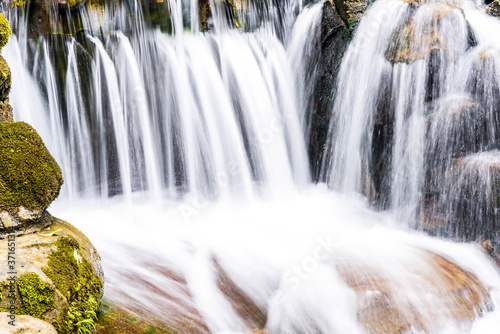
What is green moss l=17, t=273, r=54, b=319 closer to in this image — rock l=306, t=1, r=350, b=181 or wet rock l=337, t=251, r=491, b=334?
wet rock l=337, t=251, r=491, b=334

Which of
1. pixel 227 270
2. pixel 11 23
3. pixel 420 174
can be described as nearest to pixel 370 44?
pixel 420 174

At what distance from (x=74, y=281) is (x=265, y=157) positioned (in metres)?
5.63

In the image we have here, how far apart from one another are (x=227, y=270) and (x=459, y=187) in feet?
11.4

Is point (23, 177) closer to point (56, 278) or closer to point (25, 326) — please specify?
point (56, 278)

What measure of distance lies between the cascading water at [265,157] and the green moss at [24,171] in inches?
50.6

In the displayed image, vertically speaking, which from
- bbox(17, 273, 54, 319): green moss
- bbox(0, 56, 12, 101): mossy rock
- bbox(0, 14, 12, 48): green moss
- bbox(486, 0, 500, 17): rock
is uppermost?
bbox(486, 0, 500, 17): rock

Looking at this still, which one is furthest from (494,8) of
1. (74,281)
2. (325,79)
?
(74,281)

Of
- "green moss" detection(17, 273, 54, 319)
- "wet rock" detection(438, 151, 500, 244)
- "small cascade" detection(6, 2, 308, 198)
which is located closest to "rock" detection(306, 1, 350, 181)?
"small cascade" detection(6, 2, 308, 198)

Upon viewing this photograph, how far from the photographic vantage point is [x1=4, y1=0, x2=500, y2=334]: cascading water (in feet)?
14.9

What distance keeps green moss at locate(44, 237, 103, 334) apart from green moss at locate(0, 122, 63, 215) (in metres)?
0.39

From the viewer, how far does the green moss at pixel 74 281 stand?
277cm

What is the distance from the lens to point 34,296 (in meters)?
2.59

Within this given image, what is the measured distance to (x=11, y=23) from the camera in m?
6.37

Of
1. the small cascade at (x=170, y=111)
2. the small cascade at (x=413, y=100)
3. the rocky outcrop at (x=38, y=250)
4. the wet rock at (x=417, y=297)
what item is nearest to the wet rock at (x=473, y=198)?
the small cascade at (x=413, y=100)
